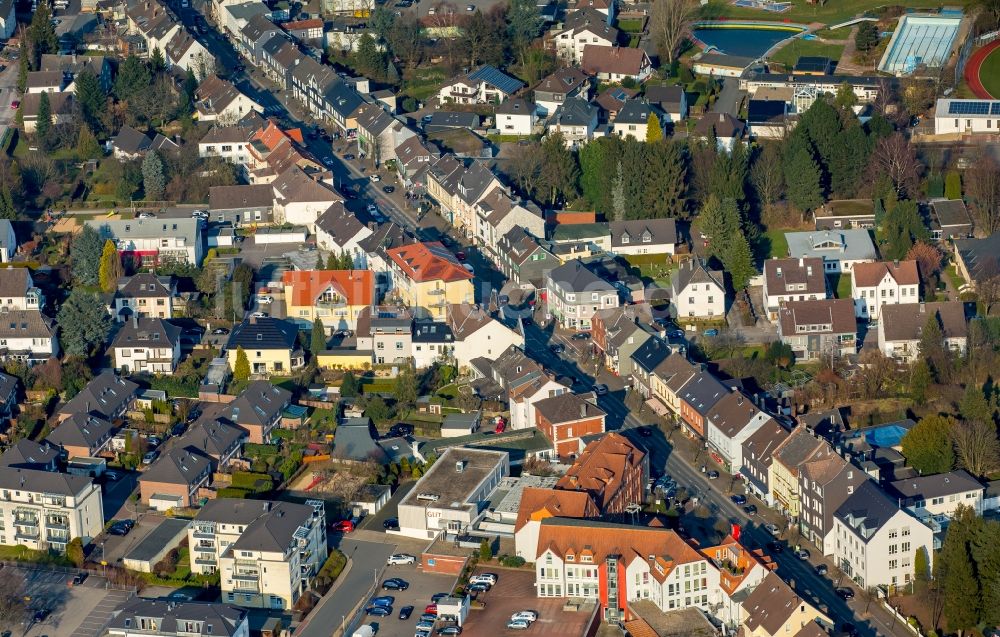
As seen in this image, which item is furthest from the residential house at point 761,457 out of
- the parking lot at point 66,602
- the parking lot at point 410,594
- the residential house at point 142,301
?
the residential house at point 142,301

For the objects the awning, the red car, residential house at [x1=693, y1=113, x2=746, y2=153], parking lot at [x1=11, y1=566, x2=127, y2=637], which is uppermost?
residential house at [x1=693, y1=113, x2=746, y2=153]

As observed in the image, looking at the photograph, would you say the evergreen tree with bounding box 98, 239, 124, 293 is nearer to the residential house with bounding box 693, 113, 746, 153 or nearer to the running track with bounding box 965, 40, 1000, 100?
the residential house with bounding box 693, 113, 746, 153

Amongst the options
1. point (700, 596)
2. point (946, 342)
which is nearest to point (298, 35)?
point (946, 342)

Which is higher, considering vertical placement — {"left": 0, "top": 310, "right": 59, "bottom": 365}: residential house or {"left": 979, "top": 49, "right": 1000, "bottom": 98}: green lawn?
{"left": 979, "top": 49, "right": 1000, "bottom": 98}: green lawn

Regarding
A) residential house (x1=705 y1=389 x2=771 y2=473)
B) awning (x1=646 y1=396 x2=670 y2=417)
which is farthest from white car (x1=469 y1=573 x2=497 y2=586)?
awning (x1=646 y1=396 x2=670 y2=417)

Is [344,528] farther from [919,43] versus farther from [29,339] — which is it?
[919,43]
